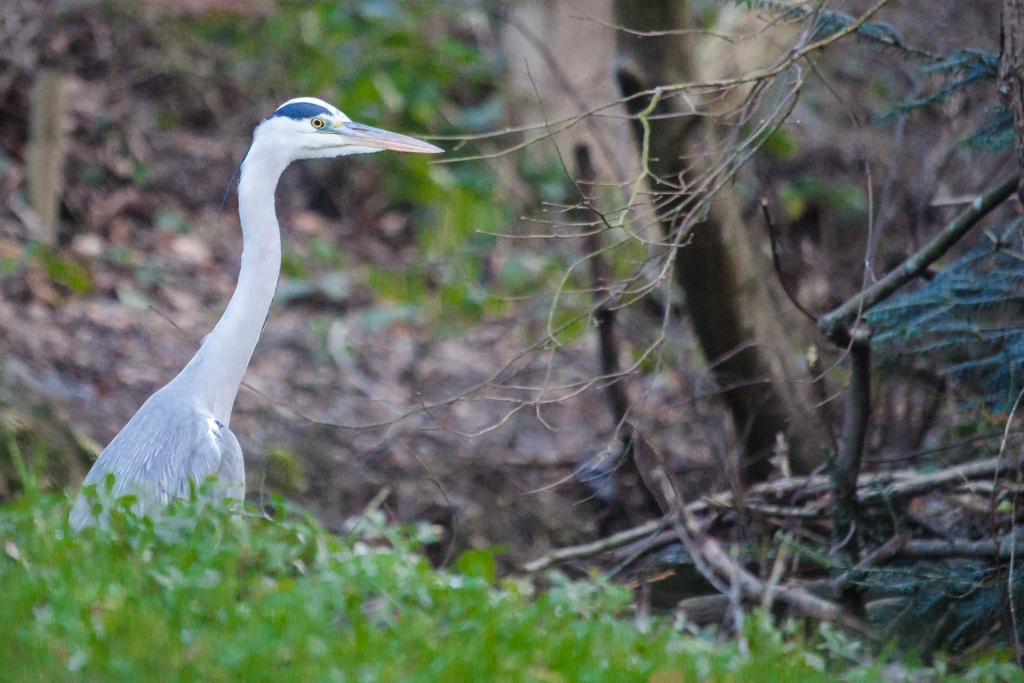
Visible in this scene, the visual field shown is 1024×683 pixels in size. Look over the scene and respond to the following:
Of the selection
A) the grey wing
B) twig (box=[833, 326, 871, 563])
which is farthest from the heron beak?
twig (box=[833, 326, 871, 563])

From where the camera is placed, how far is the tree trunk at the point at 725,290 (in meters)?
6.07

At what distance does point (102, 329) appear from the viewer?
8.77 metres

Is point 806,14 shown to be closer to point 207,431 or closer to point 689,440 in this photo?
point 207,431

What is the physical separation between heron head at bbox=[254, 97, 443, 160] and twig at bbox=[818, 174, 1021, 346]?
2.19 meters

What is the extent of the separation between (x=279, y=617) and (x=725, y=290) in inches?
164

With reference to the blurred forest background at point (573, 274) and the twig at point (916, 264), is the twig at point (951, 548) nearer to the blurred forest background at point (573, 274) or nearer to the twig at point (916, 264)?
the blurred forest background at point (573, 274)

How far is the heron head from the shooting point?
486cm

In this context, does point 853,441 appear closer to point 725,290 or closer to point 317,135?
point 725,290

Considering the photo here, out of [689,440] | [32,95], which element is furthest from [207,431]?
[32,95]

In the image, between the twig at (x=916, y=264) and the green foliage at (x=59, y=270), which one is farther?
the green foliage at (x=59, y=270)

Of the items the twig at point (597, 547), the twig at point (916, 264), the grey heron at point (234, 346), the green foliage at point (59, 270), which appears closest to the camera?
the twig at point (916, 264)

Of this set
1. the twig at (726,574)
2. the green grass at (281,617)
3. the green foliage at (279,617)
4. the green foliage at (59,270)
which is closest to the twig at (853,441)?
the twig at (726,574)

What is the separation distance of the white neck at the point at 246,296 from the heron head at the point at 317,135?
0.32ft

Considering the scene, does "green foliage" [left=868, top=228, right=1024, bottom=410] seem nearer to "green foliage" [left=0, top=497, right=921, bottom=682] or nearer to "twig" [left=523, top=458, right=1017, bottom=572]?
"twig" [left=523, top=458, right=1017, bottom=572]
